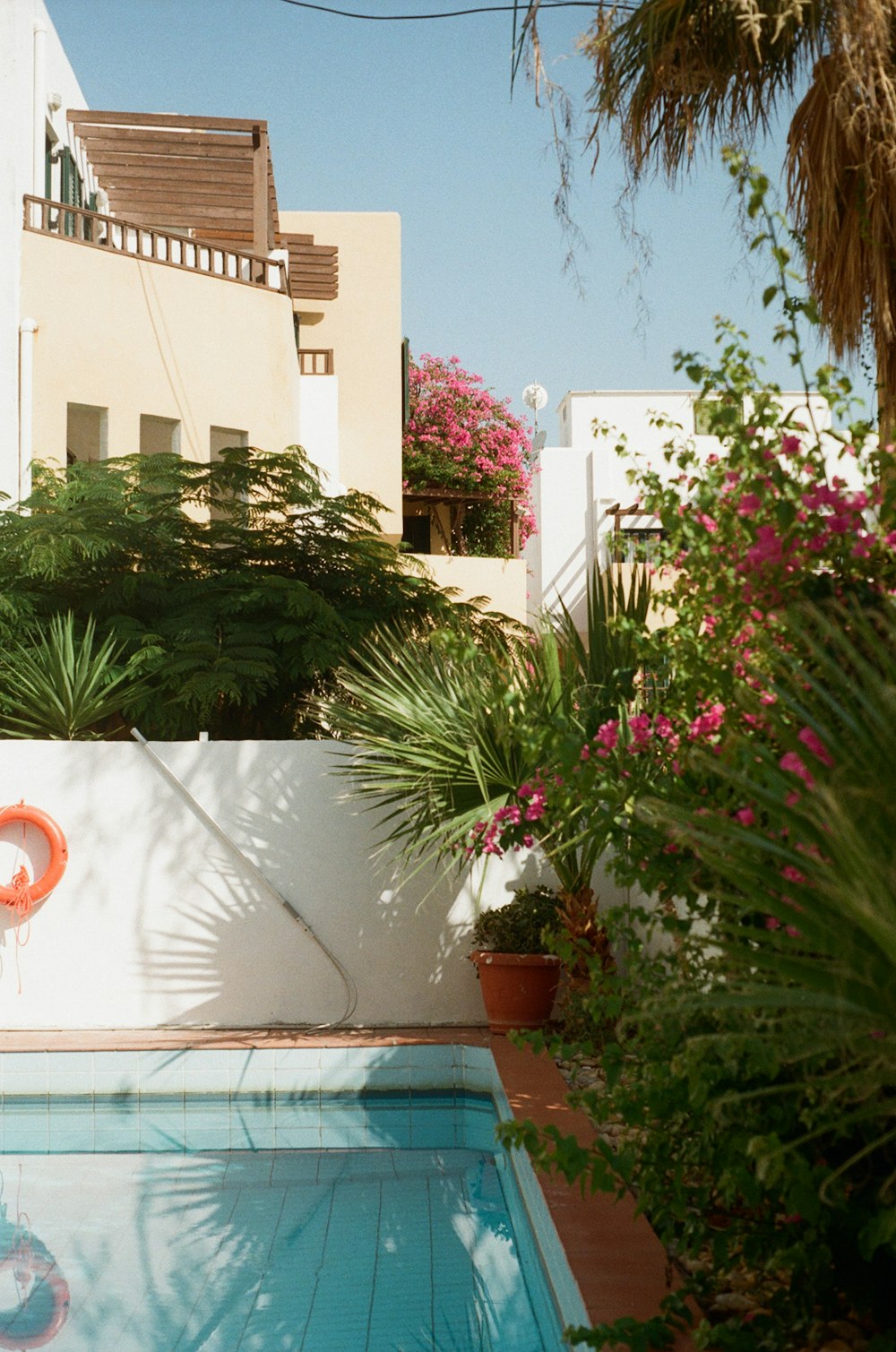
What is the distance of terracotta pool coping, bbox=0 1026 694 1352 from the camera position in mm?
3475

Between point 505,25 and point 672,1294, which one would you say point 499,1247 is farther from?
point 505,25

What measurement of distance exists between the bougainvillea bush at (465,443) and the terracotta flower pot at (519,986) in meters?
16.7

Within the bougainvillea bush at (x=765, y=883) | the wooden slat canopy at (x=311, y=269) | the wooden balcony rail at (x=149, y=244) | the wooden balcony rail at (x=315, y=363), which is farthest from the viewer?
the wooden balcony rail at (x=315, y=363)

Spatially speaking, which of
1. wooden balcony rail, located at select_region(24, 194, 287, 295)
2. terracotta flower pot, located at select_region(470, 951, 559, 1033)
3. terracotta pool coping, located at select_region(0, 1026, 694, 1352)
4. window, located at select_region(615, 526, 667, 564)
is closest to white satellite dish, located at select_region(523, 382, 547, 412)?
wooden balcony rail, located at select_region(24, 194, 287, 295)

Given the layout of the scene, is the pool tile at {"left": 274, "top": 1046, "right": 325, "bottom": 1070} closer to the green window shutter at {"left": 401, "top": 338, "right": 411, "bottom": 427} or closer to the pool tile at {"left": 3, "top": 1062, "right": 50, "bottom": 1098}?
the pool tile at {"left": 3, "top": 1062, "right": 50, "bottom": 1098}

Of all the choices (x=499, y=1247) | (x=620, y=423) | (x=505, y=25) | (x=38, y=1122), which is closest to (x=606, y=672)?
(x=499, y=1247)

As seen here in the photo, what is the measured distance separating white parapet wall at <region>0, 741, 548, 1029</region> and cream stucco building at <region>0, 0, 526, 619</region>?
4742 millimetres

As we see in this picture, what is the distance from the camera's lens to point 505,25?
8898 millimetres

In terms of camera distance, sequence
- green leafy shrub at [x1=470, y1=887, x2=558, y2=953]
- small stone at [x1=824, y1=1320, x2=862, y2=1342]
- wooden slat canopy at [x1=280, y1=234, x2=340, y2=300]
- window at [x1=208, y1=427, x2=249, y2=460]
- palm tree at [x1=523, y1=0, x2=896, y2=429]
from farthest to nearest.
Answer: wooden slat canopy at [x1=280, y1=234, x2=340, y2=300], window at [x1=208, y1=427, x2=249, y2=460], green leafy shrub at [x1=470, y1=887, x2=558, y2=953], palm tree at [x1=523, y1=0, x2=896, y2=429], small stone at [x1=824, y1=1320, x2=862, y2=1342]

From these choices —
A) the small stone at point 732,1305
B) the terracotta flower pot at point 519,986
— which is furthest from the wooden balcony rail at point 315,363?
the small stone at point 732,1305

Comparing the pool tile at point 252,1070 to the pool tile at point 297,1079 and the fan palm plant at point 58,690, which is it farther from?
the fan palm plant at point 58,690

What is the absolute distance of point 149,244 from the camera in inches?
532

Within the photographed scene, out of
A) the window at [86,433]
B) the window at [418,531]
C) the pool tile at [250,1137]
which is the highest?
the window at [86,433]

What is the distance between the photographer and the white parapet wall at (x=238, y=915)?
7992 millimetres
